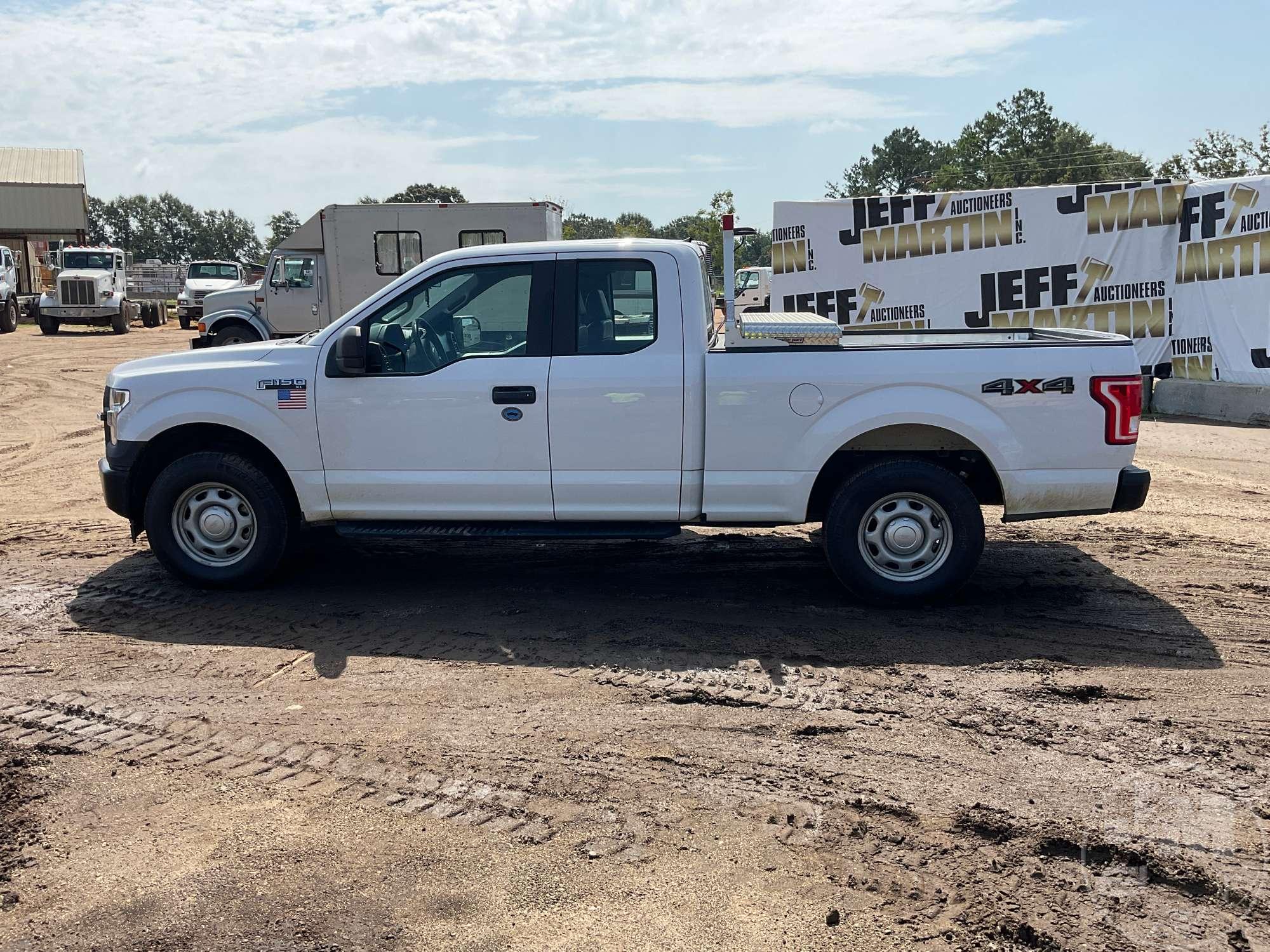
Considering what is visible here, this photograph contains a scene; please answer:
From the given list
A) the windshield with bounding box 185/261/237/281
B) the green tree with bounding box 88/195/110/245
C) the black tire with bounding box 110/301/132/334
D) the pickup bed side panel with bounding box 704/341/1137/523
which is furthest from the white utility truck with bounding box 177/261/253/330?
the green tree with bounding box 88/195/110/245

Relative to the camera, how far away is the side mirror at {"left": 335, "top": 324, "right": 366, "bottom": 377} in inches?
243

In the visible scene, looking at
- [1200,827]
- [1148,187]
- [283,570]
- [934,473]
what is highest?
[1148,187]

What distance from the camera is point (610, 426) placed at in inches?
244

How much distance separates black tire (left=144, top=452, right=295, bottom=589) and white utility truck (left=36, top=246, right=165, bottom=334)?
2791cm

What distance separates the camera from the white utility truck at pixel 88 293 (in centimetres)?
3086

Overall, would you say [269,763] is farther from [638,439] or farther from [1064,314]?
[1064,314]

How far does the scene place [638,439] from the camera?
20.3ft

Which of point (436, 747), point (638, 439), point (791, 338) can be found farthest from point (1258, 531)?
point (436, 747)

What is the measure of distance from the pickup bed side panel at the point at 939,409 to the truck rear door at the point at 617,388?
0.29 meters

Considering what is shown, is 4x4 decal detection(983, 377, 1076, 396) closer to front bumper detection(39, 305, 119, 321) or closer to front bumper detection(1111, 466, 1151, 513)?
front bumper detection(1111, 466, 1151, 513)

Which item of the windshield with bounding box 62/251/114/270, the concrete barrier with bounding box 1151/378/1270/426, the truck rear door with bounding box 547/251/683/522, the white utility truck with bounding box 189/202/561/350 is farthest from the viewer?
the windshield with bounding box 62/251/114/270

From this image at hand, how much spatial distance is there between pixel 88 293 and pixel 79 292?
243 millimetres

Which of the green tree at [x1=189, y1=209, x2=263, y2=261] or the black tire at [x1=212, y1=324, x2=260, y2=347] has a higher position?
the green tree at [x1=189, y1=209, x2=263, y2=261]

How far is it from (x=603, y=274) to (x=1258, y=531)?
5265mm
